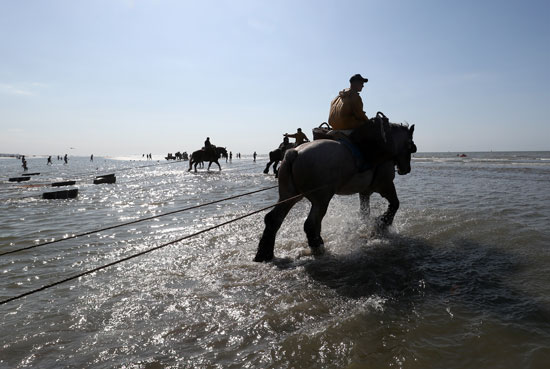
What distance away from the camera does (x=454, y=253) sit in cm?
498

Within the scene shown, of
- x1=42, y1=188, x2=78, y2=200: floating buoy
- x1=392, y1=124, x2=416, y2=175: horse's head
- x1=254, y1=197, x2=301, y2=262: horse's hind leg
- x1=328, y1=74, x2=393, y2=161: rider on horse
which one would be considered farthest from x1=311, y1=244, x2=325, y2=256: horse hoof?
x1=42, y1=188, x2=78, y2=200: floating buoy

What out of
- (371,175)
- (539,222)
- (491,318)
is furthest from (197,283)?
(539,222)

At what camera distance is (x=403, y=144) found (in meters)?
6.50

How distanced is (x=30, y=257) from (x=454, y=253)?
699 cm

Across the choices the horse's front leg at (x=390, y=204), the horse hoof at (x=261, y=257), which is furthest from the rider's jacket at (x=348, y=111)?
the horse hoof at (x=261, y=257)

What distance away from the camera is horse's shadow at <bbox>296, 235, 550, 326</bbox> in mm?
3236

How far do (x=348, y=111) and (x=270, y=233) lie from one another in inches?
103

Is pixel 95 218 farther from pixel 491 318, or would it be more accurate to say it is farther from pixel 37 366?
pixel 491 318

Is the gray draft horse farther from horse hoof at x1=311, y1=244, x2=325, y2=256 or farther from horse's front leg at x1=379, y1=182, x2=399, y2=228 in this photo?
horse's front leg at x1=379, y1=182, x2=399, y2=228

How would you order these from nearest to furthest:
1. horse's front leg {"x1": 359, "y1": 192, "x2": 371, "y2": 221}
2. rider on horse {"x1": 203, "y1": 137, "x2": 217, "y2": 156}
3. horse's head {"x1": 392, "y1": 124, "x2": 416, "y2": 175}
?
horse's head {"x1": 392, "y1": 124, "x2": 416, "y2": 175}, horse's front leg {"x1": 359, "y1": 192, "x2": 371, "y2": 221}, rider on horse {"x1": 203, "y1": 137, "x2": 217, "y2": 156}

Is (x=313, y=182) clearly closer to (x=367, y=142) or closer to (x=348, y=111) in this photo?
(x=367, y=142)

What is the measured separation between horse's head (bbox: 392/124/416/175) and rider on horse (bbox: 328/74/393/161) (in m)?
0.64

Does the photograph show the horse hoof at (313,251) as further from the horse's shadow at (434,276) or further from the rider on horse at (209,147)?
the rider on horse at (209,147)

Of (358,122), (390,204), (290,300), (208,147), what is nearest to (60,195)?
(358,122)
